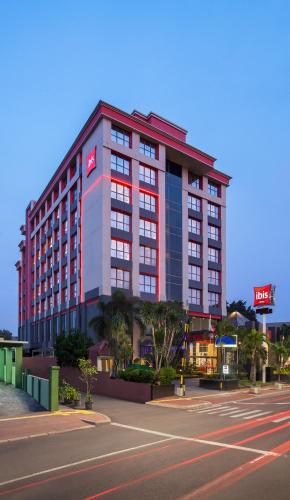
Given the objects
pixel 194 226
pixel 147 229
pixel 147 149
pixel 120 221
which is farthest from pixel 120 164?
pixel 194 226

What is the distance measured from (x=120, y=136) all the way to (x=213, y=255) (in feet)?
84.4

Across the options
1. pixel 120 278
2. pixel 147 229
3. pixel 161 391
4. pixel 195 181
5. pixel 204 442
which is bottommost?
pixel 161 391

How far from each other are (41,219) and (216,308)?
4177cm

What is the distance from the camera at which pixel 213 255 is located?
79375 mm

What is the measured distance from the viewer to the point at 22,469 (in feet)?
45.5

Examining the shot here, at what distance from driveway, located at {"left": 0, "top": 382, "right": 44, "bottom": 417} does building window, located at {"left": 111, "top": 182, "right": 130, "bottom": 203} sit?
30.6 meters

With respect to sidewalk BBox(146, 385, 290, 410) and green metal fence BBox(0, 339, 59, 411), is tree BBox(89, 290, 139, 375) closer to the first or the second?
sidewalk BBox(146, 385, 290, 410)

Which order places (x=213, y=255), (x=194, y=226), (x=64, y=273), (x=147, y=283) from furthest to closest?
1. (x=213, y=255)
2. (x=64, y=273)
3. (x=194, y=226)
4. (x=147, y=283)

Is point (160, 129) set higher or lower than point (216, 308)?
higher

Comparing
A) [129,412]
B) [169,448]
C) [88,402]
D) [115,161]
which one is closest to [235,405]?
[129,412]

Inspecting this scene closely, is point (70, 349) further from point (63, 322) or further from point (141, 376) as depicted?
point (63, 322)

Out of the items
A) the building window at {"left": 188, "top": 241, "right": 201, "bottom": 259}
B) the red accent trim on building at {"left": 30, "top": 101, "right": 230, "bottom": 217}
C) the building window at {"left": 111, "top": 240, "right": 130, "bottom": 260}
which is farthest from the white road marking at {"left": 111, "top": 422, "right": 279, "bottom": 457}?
the building window at {"left": 188, "top": 241, "right": 201, "bottom": 259}

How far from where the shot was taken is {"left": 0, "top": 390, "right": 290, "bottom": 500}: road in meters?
11.4

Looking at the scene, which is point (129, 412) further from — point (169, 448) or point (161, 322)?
point (161, 322)
